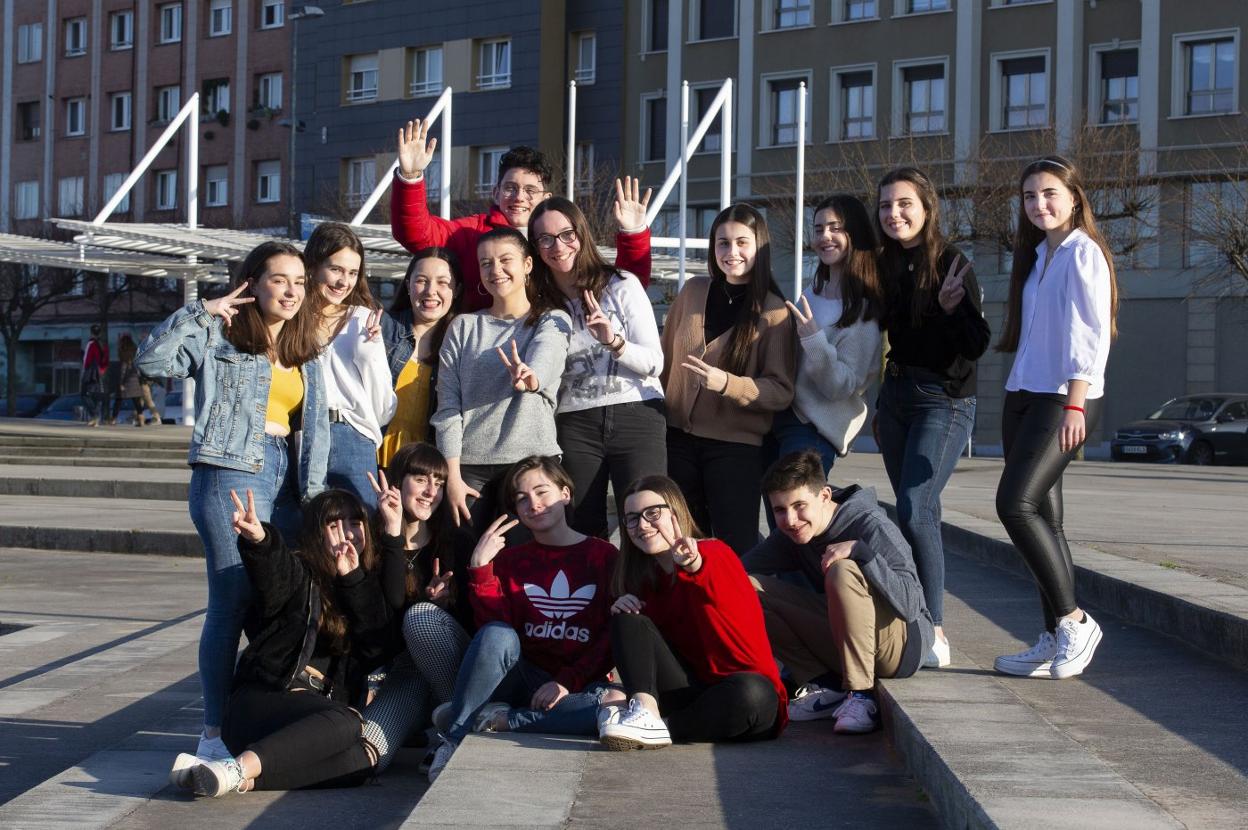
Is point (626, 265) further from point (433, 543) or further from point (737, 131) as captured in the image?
point (737, 131)

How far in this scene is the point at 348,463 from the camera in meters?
6.36

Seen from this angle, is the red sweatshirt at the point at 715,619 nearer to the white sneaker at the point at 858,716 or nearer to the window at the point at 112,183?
the white sneaker at the point at 858,716

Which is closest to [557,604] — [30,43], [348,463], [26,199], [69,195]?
[348,463]

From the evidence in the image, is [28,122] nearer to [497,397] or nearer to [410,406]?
[410,406]

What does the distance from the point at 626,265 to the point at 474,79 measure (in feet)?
149

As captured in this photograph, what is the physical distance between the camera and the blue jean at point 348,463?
6.36 meters

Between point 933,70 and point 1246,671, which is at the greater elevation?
point 933,70

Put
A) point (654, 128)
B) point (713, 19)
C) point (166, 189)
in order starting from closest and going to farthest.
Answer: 1. point (713, 19)
2. point (654, 128)
3. point (166, 189)

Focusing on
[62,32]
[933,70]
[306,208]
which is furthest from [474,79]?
[62,32]

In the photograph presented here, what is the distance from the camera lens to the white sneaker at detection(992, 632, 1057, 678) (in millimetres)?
6344

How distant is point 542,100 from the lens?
4925cm

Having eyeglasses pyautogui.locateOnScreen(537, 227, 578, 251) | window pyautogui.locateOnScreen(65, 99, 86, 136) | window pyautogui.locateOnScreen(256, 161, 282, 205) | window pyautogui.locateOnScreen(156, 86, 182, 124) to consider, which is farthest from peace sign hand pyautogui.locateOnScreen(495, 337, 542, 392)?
window pyautogui.locateOnScreen(65, 99, 86, 136)

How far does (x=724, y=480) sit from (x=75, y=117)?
61.4m

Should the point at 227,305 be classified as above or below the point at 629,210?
below
